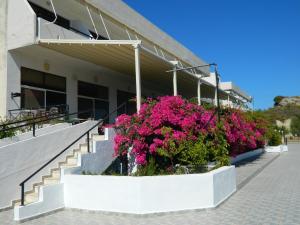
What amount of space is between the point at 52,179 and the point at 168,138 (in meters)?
3.48

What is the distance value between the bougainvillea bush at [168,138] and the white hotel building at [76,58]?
1.37 m

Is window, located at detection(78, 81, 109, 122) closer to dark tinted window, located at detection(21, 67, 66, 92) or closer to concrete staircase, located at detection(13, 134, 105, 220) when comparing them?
dark tinted window, located at detection(21, 67, 66, 92)

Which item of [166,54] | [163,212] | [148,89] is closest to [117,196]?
[163,212]

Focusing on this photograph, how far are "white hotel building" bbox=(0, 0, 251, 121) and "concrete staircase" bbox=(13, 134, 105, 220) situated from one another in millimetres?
2619

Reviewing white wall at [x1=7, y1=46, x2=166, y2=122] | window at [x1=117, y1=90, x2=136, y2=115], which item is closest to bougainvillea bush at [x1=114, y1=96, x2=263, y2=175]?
white wall at [x1=7, y1=46, x2=166, y2=122]

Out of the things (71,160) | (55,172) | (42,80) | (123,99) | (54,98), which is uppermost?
(42,80)

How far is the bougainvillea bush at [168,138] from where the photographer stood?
11320 mm

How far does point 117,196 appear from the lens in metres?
9.18

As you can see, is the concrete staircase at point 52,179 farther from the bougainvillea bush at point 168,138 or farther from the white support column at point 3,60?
the white support column at point 3,60

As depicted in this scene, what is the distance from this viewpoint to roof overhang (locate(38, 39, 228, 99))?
43.6 feet

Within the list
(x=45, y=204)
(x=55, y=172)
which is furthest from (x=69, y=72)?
(x=45, y=204)

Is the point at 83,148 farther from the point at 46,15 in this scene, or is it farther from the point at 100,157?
the point at 46,15

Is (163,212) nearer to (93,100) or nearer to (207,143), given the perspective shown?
(207,143)

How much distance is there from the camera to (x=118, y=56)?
50.0ft
